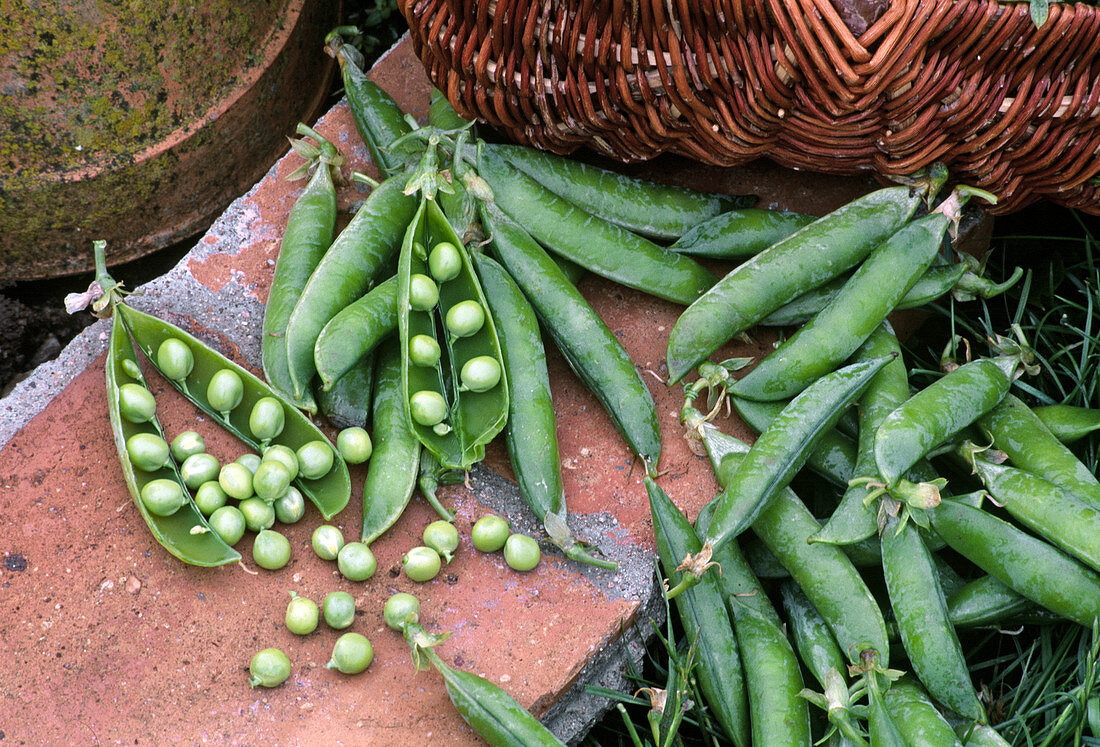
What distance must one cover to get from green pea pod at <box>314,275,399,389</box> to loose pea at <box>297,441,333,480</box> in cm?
13

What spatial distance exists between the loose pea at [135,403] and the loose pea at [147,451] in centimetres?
5

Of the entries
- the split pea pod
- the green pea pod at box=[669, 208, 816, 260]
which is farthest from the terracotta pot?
the green pea pod at box=[669, 208, 816, 260]

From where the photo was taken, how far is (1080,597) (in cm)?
170

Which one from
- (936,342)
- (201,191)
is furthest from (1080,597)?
(201,191)

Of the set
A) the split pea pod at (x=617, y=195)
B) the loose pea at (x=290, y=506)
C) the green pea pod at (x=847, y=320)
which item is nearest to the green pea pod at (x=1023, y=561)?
the green pea pod at (x=847, y=320)

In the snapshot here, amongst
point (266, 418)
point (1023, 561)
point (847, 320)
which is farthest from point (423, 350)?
point (1023, 561)

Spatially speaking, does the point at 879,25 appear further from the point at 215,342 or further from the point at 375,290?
Answer: the point at 215,342

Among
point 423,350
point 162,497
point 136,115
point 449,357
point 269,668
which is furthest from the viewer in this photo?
point 136,115

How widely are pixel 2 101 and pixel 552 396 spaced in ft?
5.33

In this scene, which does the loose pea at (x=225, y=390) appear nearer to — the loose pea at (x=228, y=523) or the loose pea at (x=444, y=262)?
the loose pea at (x=228, y=523)

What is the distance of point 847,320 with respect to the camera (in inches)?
78.0

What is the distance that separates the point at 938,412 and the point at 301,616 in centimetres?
132

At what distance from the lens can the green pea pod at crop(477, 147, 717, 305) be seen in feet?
6.95

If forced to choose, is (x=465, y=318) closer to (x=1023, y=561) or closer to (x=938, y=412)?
(x=938, y=412)
